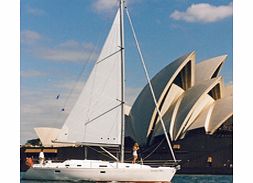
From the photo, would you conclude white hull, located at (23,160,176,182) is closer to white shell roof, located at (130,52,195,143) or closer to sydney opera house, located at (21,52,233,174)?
sydney opera house, located at (21,52,233,174)

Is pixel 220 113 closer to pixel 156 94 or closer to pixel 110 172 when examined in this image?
pixel 156 94

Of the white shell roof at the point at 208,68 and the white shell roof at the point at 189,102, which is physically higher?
the white shell roof at the point at 208,68

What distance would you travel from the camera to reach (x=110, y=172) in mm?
12938

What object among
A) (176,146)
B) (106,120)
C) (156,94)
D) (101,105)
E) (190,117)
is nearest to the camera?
(106,120)

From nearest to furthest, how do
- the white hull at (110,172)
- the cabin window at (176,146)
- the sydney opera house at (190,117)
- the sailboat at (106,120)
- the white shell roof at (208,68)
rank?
the sailboat at (106,120) < the white hull at (110,172) < the sydney opera house at (190,117) < the cabin window at (176,146) < the white shell roof at (208,68)

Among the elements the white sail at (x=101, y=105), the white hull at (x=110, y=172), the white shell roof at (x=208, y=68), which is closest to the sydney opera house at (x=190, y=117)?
the white shell roof at (x=208, y=68)

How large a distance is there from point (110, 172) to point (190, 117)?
315 inches

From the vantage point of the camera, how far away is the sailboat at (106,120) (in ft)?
41.7

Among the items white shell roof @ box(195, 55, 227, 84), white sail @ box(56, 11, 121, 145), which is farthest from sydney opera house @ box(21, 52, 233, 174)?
white sail @ box(56, 11, 121, 145)

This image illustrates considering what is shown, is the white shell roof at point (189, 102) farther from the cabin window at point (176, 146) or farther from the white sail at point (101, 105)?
the white sail at point (101, 105)

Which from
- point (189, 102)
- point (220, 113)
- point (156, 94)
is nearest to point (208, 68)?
point (189, 102)

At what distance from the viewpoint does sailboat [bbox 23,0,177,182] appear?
1270 cm

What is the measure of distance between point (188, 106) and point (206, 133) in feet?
4.02
